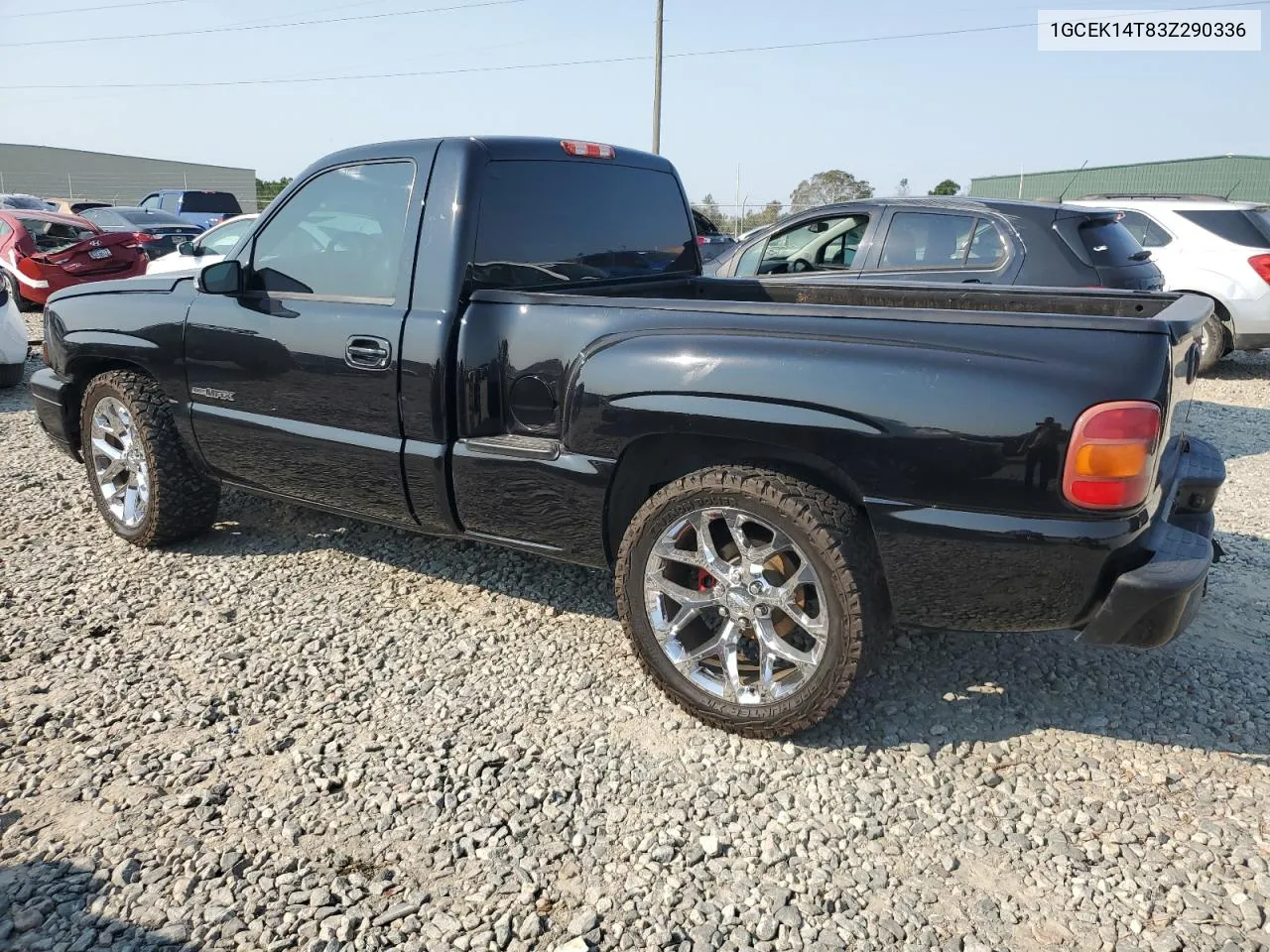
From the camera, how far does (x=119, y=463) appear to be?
15.0 feet

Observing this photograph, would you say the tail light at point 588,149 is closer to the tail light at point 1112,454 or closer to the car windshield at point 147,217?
the tail light at point 1112,454

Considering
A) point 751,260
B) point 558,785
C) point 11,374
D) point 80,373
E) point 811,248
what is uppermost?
point 811,248

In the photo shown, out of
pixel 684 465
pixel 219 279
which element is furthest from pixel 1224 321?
pixel 219 279

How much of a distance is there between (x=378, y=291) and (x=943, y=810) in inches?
106

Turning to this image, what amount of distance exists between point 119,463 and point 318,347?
1619 millimetres

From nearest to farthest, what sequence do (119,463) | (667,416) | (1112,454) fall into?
(1112,454) < (667,416) < (119,463)

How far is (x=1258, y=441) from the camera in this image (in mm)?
6941

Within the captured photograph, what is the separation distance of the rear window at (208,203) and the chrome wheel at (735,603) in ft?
84.2

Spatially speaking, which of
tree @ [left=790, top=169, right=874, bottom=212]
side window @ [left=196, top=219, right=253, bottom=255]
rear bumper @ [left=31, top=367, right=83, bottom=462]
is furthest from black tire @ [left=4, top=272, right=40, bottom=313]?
tree @ [left=790, top=169, right=874, bottom=212]

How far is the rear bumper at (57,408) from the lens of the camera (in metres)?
4.80

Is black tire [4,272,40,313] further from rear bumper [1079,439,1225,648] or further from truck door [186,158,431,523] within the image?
rear bumper [1079,439,1225,648]

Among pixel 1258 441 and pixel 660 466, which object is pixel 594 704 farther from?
pixel 1258 441

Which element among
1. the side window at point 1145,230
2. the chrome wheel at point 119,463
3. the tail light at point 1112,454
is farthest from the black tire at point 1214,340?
the chrome wheel at point 119,463

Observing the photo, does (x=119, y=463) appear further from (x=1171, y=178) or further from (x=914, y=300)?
(x=1171, y=178)
